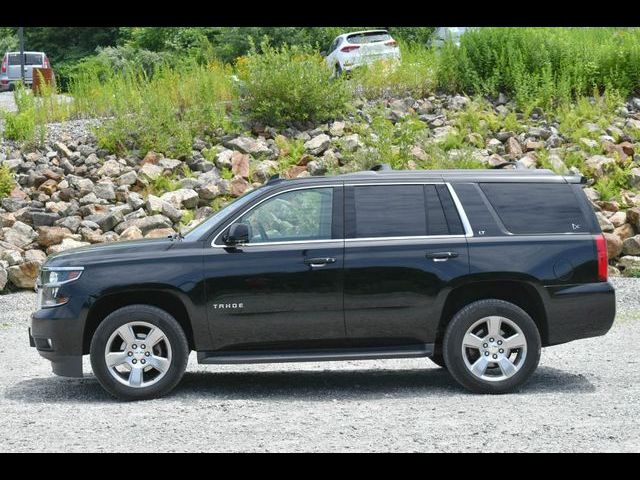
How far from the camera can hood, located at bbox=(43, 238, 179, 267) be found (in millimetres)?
8688

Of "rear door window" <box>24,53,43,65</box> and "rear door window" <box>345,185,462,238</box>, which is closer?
"rear door window" <box>345,185,462,238</box>

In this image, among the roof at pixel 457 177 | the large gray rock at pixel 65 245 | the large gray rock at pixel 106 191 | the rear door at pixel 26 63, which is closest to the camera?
the roof at pixel 457 177

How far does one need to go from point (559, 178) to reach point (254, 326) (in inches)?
114

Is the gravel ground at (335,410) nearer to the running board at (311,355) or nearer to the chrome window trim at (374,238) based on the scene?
the running board at (311,355)

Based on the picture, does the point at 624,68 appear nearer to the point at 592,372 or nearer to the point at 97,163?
the point at 97,163

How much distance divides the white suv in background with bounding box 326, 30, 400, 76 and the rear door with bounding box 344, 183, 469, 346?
1372 cm

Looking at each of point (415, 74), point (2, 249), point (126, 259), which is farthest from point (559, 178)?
point (415, 74)

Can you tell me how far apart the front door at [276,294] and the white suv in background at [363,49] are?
45.9 ft

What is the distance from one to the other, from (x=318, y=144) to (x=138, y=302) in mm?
9997

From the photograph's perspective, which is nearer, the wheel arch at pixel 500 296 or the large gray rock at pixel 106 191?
the wheel arch at pixel 500 296

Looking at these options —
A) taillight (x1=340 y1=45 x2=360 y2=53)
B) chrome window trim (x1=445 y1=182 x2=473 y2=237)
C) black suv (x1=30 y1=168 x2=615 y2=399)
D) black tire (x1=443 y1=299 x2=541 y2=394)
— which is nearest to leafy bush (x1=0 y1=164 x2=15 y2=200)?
black suv (x1=30 y1=168 x2=615 y2=399)

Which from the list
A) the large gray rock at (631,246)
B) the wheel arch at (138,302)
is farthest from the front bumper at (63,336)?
the large gray rock at (631,246)

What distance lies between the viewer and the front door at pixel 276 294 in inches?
340

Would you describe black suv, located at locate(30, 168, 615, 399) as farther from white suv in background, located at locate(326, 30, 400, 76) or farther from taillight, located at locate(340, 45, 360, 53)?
taillight, located at locate(340, 45, 360, 53)
